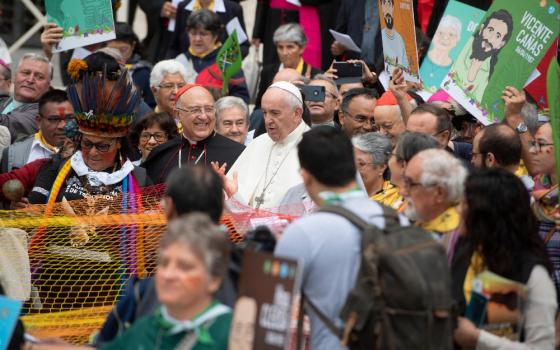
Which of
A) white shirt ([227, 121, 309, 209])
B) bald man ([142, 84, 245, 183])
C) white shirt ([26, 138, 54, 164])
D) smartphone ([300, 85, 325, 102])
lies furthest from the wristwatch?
white shirt ([26, 138, 54, 164])

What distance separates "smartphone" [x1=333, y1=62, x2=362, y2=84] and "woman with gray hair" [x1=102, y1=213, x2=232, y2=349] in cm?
567

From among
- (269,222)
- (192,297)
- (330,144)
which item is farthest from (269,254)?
(269,222)

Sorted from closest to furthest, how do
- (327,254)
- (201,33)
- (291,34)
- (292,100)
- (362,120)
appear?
1. (327,254)
2. (292,100)
3. (362,120)
4. (291,34)
5. (201,33)

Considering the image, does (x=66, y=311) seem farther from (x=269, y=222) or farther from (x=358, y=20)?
(x=358, y=20)

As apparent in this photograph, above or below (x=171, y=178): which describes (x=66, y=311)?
below

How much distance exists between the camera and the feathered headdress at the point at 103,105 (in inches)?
303

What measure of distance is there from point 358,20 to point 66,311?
19.4ft

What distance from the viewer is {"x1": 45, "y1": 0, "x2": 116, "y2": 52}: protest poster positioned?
9.87 m

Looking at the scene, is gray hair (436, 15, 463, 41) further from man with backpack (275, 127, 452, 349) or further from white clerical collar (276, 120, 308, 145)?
man with backpack (275, 127, 452, 349)

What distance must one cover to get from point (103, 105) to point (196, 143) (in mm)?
1395

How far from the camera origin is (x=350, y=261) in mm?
5031

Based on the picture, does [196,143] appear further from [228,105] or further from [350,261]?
[350,261]

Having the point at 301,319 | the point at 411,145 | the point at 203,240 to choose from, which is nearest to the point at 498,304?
the point at 301,319

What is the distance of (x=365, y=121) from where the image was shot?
9.05 meters
